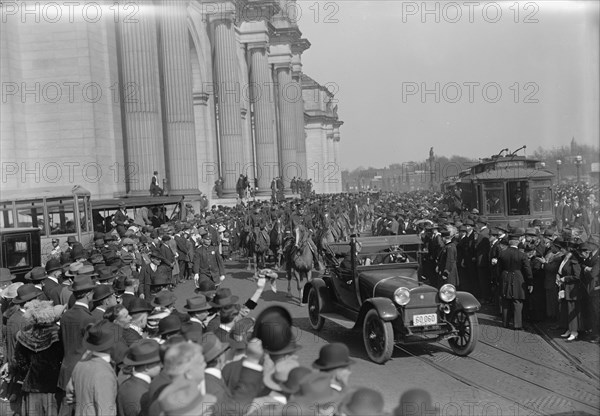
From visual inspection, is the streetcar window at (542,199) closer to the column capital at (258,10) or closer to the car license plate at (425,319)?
the car license plate at (425,319)

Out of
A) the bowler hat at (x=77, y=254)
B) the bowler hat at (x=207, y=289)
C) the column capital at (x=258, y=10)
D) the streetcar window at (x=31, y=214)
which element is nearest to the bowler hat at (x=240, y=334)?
the bowler hat at (x=207, y=289)

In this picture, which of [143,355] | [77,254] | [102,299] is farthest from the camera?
[77,254]

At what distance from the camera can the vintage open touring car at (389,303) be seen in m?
8.94

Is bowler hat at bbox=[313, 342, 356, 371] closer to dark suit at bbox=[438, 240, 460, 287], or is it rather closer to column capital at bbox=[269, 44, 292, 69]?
dark suit at bbox=[438, 240, 460, 287]

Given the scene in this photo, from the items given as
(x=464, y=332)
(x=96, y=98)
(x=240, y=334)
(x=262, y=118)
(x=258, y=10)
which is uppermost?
(x=258, y=10)

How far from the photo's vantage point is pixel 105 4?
986 inches

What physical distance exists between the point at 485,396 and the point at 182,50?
24.4m

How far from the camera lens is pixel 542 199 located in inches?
862

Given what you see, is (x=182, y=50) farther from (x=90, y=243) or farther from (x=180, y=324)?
(x=180, y=324)

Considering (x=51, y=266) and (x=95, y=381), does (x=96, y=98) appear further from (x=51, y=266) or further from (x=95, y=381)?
(x=95, y=381)

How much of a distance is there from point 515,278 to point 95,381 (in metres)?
8.03

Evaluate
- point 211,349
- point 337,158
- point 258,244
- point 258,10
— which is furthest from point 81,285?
point 337,158

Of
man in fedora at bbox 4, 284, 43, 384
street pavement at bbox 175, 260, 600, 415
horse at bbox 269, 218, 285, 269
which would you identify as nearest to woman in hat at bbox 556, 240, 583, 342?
street pavement at bbox 175, 260, 600, 415

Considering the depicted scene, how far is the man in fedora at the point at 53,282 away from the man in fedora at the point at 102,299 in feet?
6.60
